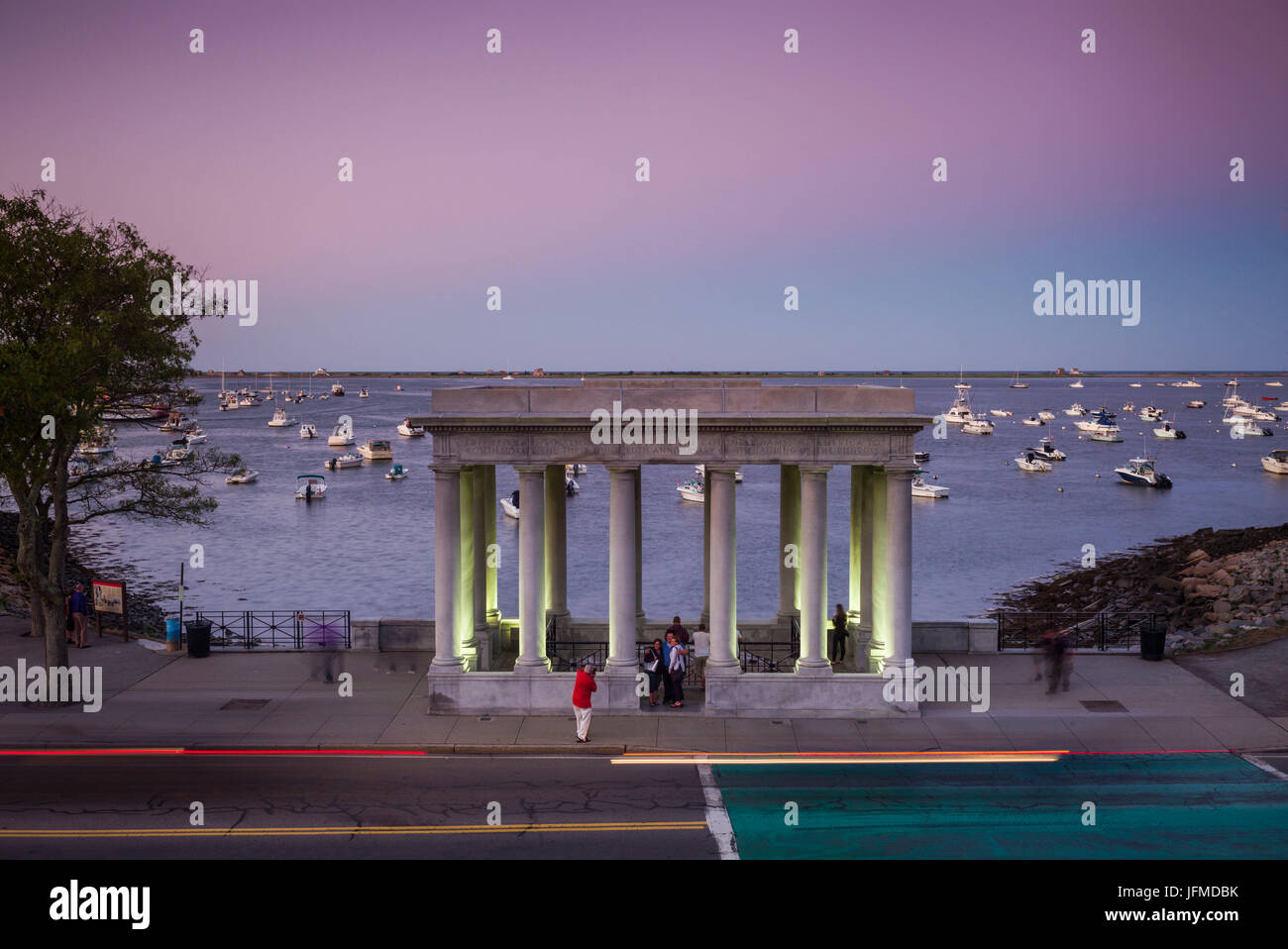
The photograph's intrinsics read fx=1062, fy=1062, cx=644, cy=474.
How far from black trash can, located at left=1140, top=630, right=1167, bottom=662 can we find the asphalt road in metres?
15.1

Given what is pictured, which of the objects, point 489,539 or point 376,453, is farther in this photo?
point 376,453

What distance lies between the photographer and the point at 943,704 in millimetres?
24859

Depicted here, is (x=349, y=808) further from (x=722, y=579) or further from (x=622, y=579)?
(x=722, y=579)

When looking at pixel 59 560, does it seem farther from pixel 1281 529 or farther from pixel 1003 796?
pixel 1281 529

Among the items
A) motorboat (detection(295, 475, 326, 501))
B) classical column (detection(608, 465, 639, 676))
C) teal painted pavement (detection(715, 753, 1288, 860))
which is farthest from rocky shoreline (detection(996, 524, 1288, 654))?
motorboat (detection(295, 475, 326, 501))

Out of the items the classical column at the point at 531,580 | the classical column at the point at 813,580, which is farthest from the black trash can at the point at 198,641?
the classical column at the point at 813,580

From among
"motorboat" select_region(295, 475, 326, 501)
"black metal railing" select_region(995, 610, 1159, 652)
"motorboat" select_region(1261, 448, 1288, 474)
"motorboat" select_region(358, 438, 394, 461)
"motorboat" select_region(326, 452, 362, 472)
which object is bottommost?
"black metal railing" select_region(995, 610, 1159, 652)

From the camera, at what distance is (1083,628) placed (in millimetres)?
46812

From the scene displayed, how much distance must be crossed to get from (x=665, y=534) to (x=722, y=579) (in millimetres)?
65163

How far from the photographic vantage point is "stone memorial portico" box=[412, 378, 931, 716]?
79.4 feet

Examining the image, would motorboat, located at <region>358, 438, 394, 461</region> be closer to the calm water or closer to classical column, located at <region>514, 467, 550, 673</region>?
the calm water

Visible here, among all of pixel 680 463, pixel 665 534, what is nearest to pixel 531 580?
pixel 680 463
